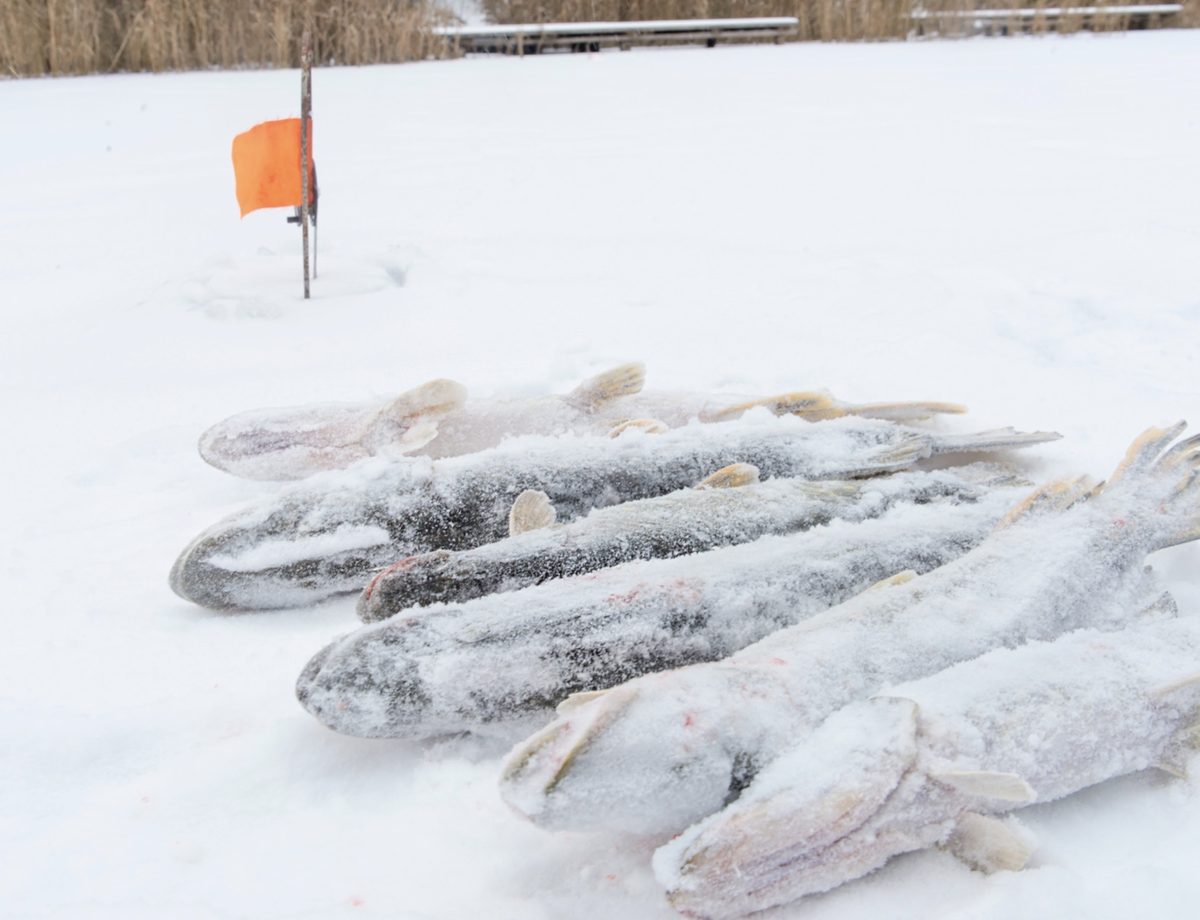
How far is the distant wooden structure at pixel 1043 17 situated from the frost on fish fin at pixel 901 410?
13870 millimetres

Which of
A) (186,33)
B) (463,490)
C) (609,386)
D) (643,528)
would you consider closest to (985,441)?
(609,386)

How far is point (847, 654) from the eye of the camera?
179cm

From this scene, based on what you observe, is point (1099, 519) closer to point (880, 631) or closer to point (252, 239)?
point (880, 631)

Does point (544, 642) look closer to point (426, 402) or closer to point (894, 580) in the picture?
point (894, 580)

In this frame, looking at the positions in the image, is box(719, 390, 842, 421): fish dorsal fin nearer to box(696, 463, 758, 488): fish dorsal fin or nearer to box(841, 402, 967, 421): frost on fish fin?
box(841, 402, 967, 421): frost on fish fin

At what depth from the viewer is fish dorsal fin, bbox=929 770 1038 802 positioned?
147 cm

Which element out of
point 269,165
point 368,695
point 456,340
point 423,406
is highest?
point 269,165

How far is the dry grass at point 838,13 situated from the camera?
14625mm

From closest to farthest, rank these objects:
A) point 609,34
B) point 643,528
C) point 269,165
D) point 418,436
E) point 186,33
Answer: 1. point 643,528
2. point 418,436
3. point 269,165
4. point 186,33
5. point 609,34

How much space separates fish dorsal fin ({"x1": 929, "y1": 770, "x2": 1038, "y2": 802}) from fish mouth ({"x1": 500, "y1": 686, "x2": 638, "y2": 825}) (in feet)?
1.78

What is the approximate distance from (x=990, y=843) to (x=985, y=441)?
177 centimetres

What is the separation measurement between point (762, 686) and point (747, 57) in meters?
13.6

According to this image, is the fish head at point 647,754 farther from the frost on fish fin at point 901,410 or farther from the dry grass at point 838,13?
the dry grass at point 838,13

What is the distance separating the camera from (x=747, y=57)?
1355 centimetres
